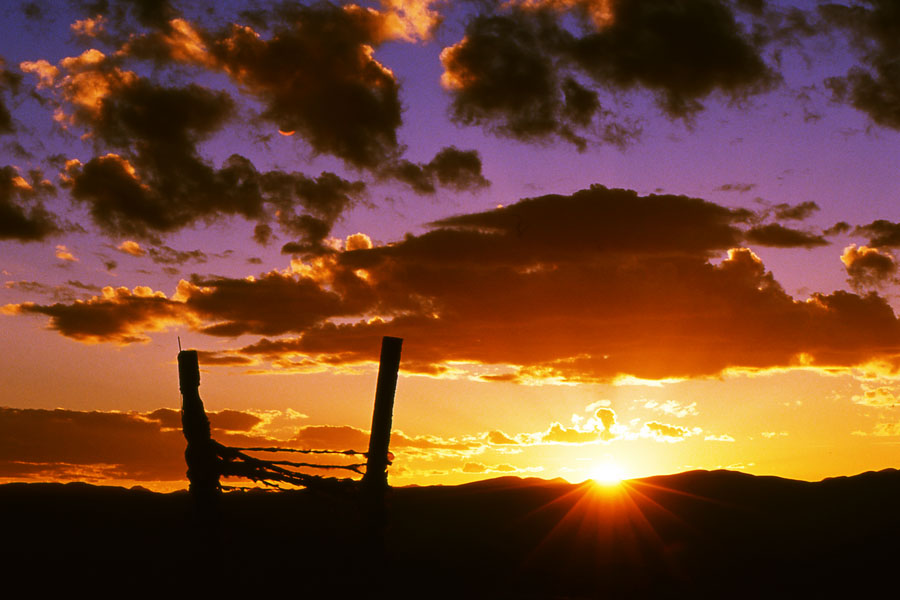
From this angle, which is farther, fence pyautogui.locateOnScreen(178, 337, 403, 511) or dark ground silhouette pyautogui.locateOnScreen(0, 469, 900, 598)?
dark ground silhouette pyautogui.locateOnScreen(0, 469, 900, 598)

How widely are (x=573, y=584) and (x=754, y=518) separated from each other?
15806 mm

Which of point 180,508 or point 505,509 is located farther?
point 505,509

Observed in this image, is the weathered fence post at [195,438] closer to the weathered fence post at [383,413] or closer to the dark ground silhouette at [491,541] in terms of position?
the dark ground silhouette at [491,541]

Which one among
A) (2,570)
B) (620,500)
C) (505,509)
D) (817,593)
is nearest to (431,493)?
(505,509)

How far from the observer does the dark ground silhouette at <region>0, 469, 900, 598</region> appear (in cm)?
1551

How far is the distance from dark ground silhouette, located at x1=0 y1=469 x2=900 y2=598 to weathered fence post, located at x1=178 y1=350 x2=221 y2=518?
15.1 inches

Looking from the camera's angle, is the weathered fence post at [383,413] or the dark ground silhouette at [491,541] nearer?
the weathered fence post at [383,413]

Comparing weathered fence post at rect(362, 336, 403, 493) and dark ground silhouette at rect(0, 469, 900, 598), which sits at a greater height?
weathered fence post at rect(362, 336, 403, 493)

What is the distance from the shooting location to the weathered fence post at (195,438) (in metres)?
11.2

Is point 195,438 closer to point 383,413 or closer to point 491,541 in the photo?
point 383,413

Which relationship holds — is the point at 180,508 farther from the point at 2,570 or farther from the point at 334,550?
the point at 2,570

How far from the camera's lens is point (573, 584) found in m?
30.4

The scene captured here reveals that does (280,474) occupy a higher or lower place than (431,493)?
higher

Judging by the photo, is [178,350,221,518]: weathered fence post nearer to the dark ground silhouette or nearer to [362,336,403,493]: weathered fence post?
the dark ground silhouette
